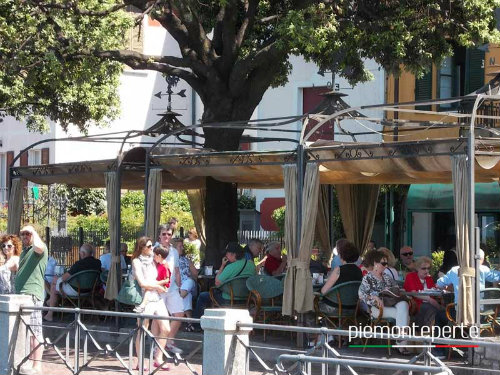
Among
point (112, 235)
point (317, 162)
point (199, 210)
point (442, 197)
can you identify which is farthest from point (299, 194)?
point (442, 197)

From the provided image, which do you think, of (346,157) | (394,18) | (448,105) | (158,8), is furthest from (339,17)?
(448,105)

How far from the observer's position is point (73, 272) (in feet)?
60.4

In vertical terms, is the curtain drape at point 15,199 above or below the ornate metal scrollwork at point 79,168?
below

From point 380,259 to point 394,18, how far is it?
5.19m

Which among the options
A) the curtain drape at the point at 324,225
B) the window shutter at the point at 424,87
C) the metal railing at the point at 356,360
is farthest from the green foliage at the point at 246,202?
the metal railing at the point at 356,360

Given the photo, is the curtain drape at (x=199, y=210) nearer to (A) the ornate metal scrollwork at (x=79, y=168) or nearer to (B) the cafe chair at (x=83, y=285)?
(A) the ornate metal scrollwork at (x=79, y=168)

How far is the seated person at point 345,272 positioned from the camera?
14.7 metres

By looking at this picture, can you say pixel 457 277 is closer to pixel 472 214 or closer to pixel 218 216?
pixel 472 214

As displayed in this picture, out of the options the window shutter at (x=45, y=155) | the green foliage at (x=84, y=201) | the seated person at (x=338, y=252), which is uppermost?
the window shutter at (x=45, y=155)

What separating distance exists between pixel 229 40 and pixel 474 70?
10.6m

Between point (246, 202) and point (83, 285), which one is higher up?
point (246, 202)

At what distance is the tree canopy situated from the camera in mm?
17562

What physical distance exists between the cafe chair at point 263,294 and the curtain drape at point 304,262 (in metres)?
0.78

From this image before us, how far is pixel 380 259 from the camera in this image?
46.2 ft
